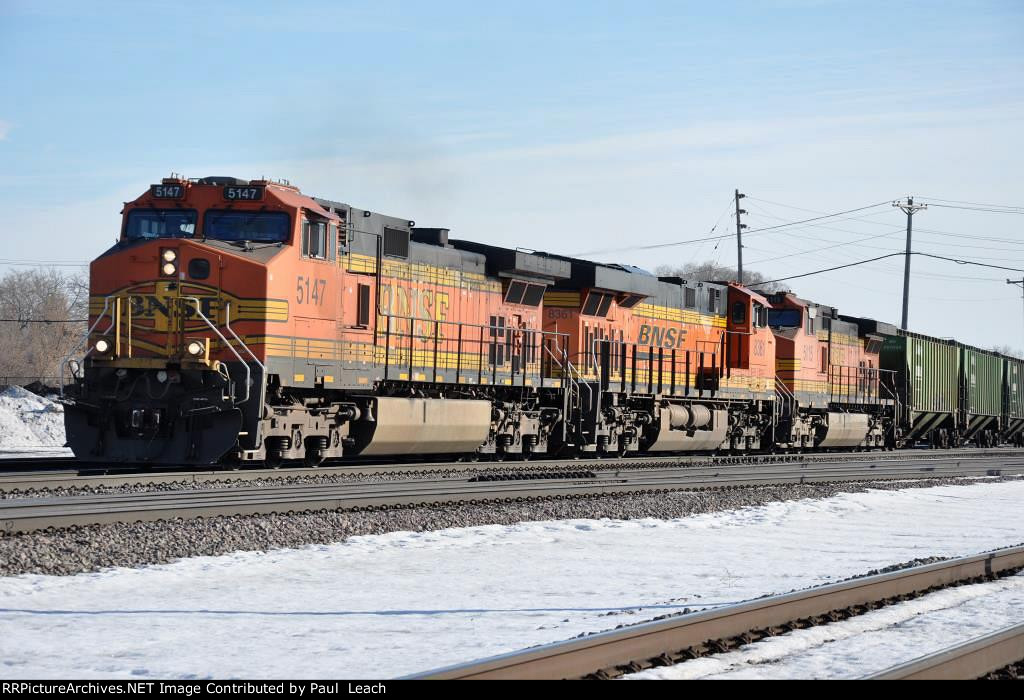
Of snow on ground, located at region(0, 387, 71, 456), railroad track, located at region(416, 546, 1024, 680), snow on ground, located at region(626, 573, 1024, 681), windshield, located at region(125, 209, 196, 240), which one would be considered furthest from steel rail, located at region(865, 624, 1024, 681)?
snow on ground, located at region(0, 387, 71, 456)

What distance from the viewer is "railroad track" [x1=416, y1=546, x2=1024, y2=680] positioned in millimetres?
4980

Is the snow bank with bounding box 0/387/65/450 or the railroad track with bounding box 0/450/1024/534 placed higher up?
the snow bank with bounding box 0/387/65/450

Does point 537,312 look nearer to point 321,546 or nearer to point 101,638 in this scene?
point 321,546

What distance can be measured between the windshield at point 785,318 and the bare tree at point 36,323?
124 feet

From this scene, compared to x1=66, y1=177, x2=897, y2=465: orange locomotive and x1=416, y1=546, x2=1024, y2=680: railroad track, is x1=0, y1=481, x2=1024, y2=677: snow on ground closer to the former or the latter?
x1=416, y1=546, x2=1024, y2=680: railroad track

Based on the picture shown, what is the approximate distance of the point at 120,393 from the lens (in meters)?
14.9

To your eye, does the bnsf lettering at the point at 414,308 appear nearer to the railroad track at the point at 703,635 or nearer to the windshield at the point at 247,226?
the windshield at the point at 247,226

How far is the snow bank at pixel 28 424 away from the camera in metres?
25.4

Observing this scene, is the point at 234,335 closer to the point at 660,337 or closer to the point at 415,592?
the point at 415,592

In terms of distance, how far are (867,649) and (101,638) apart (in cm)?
392

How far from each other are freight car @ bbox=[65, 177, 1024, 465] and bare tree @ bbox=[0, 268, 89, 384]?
39.1 meters

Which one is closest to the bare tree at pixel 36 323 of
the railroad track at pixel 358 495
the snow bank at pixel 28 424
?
the snow bank at pixel 28 424

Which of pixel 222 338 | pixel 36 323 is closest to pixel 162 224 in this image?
pixel 222 338

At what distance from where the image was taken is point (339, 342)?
16.3 meters
